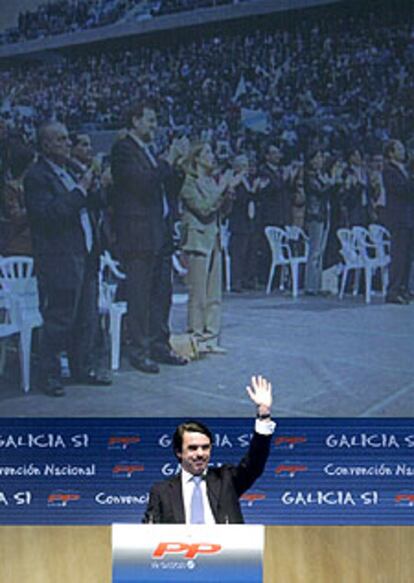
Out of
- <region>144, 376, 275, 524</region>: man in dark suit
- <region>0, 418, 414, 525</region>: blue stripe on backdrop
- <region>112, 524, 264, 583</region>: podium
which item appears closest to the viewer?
<region>112, 524, 264, 583</region>: podium

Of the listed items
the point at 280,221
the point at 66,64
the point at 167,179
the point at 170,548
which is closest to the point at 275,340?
the point at 280,221

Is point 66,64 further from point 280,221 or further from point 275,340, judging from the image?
point 275,340

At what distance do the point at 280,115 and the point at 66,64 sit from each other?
107 cm

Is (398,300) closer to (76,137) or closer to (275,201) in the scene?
(275,201)

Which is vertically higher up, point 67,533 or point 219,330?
point 219,330

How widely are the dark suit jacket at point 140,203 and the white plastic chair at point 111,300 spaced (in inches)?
3.5

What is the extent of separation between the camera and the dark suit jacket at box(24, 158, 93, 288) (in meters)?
4.83

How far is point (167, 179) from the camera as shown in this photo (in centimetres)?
484

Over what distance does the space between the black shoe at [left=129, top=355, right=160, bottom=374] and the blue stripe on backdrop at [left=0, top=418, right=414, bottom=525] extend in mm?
240

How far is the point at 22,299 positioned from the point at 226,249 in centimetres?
100

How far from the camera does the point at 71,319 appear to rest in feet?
15.9

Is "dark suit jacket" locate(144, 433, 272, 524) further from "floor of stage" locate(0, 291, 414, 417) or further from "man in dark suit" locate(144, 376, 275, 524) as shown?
"floor of stage" locate(0, 291, 414, 417)

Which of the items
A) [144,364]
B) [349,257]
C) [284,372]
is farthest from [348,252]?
[144,364]

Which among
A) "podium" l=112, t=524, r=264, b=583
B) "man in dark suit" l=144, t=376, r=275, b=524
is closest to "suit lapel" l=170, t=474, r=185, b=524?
"man in dark suit" l=144, t=376, r=275, b=524
